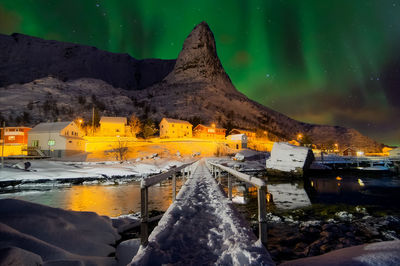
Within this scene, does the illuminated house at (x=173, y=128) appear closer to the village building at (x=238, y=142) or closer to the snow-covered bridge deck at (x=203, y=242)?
the village building at (x=238, y=142)

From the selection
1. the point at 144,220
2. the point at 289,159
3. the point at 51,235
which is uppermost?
the point at 144,220

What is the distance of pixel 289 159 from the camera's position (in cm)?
3500

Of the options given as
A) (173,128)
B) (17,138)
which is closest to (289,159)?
(173,128)

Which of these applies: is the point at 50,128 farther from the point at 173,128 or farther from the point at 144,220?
the point at 144,220

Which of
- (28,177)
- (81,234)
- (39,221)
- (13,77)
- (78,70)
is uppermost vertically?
(78,70)

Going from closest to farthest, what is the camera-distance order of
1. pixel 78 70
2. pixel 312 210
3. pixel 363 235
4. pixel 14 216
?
pixel 14 216, pixel 363 235, pixel 312 210, pixel 78 70

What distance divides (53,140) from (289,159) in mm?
51888

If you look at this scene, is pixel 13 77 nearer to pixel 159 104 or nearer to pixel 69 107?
pixel 69 107

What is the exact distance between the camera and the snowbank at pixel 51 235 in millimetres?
4242

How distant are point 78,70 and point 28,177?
20398 cm

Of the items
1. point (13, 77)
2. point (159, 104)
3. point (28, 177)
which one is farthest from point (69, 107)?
point (13, 77)

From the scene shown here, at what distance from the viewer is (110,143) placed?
2322 inches

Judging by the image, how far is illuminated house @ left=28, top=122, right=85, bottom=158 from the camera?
48.4 m

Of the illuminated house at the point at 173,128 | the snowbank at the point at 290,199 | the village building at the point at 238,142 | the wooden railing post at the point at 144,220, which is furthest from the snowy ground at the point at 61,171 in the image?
the village building at the point at 238,142
